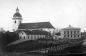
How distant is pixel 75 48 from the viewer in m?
31.9

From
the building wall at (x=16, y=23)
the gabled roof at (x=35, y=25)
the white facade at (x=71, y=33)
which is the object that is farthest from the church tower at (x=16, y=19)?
the white facade at (x=71, y=33)

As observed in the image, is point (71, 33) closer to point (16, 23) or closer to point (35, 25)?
point (35, 25)

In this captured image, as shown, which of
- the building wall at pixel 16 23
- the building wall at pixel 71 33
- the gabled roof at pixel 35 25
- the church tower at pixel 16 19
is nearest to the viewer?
the building wall at pixel 71 33

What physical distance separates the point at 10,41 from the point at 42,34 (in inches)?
648

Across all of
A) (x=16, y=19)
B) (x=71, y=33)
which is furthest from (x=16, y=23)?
(x=71, y=33)

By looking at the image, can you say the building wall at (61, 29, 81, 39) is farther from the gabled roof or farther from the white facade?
the gabled roof

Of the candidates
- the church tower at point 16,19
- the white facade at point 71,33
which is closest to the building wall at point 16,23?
the church tower at point 16,19

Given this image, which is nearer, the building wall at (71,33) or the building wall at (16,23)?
the building wall at (71,33)

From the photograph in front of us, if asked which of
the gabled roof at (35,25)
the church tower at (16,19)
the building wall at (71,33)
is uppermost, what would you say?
the church tower at (16,19)

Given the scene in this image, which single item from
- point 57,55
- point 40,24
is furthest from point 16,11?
point 57,55

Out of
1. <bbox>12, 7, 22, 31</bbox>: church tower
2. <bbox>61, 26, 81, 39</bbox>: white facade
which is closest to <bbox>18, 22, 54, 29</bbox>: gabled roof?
<bbox>12, 7, 22, 31</bbox>: church tower

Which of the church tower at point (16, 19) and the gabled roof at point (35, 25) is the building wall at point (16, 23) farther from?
the gabled roof at point (35, 25)

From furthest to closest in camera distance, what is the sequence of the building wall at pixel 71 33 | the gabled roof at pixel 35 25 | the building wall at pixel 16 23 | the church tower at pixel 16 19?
the building wall at pixel 16 23 < the church tower at pixel 16 19 < the gabled roof at pixel 35 25 < the building wall at pixel 71 33

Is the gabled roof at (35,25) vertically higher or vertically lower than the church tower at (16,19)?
lower
